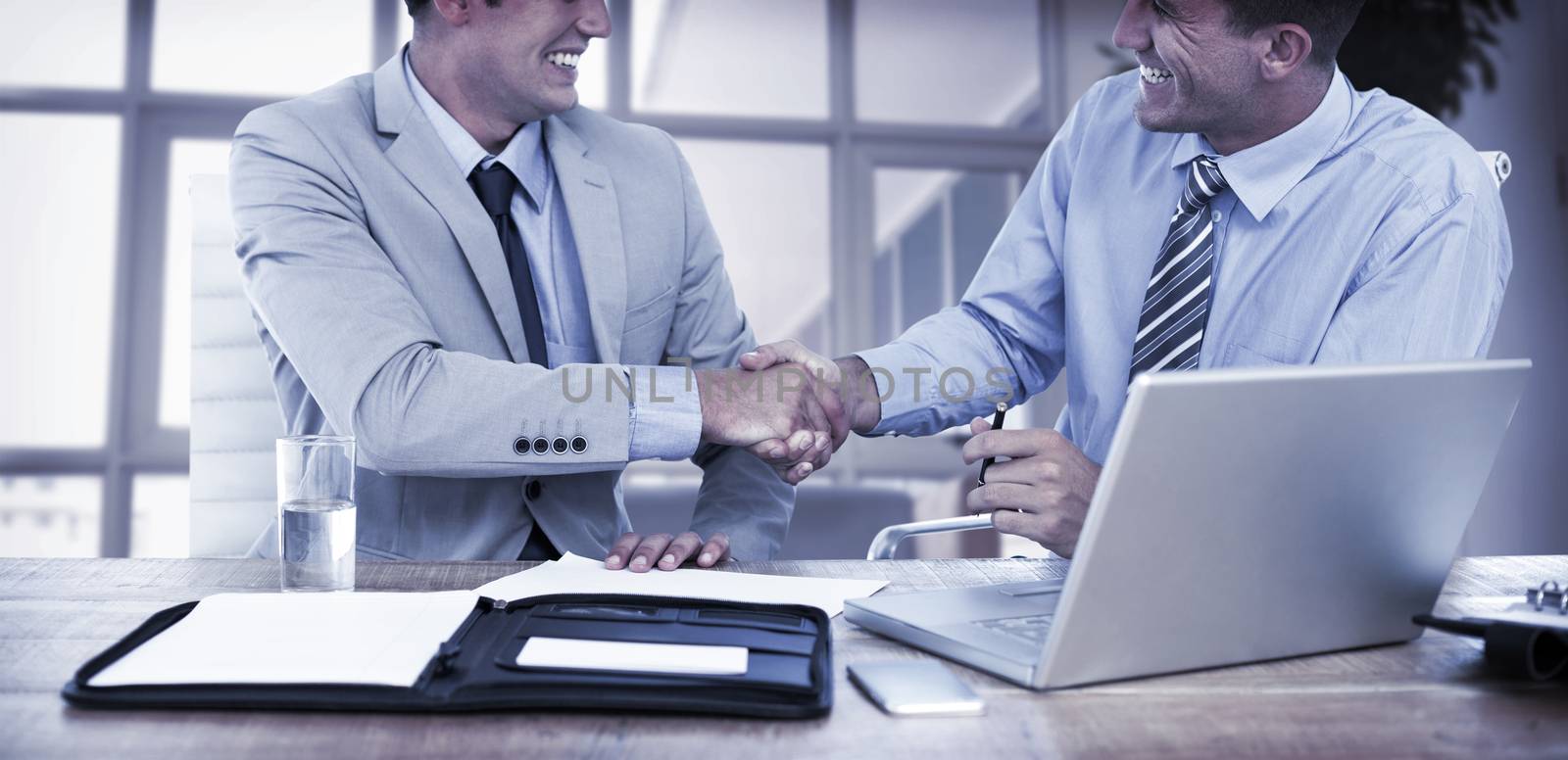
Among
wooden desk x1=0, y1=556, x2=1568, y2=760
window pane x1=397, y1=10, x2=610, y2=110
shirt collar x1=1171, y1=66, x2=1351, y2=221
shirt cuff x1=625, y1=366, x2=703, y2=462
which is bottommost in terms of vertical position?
wooden desk x1=0, y1=556, x2=1568, y2=760

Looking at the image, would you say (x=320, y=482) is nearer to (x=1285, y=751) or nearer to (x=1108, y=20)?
(x=1285, y=751)

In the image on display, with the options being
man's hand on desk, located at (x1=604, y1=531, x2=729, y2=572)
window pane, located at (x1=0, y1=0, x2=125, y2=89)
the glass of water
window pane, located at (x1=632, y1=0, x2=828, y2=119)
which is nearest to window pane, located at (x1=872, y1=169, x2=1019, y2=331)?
window pane, located at (x1=632, y1=0, x2=828, y2=119)

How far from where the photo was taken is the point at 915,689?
85 cm

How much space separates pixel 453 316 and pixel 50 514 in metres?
3.84

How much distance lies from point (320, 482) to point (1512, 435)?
4.51m

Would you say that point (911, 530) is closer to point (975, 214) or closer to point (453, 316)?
point (453, 316)

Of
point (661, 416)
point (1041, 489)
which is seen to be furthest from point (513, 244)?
point (1041, 489)

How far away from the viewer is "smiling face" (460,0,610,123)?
195cm

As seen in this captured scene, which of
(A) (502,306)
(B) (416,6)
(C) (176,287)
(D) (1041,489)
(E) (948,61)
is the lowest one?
(D) (1041,489)

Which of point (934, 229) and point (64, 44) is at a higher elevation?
point (64, 44)

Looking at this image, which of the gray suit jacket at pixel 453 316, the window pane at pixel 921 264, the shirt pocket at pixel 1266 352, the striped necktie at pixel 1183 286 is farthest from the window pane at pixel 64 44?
the shirt pocket at pixel 1266 352

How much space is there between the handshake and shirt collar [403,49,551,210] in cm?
48

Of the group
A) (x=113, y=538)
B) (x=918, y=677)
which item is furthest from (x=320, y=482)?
(x=113, y=538)

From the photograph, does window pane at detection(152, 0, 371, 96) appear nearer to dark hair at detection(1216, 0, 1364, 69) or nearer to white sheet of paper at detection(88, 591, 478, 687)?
dark hair at detection(1216, 0, 1364, 69)
